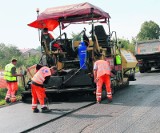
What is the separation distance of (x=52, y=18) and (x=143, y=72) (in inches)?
439

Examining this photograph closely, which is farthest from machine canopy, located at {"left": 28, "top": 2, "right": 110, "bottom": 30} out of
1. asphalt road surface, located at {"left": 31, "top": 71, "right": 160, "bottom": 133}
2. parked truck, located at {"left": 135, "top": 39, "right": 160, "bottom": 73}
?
parked truck, located at {"left": 135, "top": 39, "right": 160, "bottom": 73}

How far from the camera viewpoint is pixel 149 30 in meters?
53.0

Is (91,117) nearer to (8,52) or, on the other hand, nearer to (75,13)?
(75,13)

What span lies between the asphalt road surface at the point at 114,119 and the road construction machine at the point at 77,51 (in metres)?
1.16

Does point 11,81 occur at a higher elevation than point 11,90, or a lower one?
higher

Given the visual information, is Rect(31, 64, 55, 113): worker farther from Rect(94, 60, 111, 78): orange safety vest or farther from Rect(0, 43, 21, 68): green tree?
Rect(0, 43, 21, 68): green tree

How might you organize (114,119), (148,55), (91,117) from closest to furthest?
1. (114,119)
2. (91,117)
3. (148,55)

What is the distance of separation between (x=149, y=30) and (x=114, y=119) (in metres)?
48.5

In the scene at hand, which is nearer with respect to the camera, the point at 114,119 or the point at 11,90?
the point at 114,119

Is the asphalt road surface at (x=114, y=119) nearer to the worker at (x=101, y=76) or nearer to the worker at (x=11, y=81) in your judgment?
the worker at (x=101, y=76)

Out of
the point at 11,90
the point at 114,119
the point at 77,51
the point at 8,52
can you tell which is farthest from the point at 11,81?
the point at 8,52

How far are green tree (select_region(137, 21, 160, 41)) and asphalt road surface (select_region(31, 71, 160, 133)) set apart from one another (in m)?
44.7

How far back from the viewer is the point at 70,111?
7.27 meters

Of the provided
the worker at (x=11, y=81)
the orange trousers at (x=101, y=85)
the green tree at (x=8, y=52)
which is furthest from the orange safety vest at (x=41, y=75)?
the green tree at (x=8, y=52)
